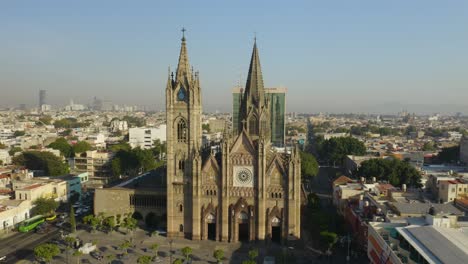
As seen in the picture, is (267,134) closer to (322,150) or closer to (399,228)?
(399,228)

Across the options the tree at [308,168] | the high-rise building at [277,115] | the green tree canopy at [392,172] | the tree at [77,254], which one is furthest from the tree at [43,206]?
the high-rise building at [277,115]

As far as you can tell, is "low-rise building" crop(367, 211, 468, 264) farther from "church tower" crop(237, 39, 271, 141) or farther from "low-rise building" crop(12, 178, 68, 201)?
"low-rise building" crop(12, 178, 68, 201)

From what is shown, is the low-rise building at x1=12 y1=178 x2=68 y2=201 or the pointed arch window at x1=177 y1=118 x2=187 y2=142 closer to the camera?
the pointed arch window at x1=177 y1=118 x2=187 y2=142

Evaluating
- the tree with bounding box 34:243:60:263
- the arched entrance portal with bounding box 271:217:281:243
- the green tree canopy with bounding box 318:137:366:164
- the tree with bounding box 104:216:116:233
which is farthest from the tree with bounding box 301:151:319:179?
the tree with bounding box 34:243:60:263

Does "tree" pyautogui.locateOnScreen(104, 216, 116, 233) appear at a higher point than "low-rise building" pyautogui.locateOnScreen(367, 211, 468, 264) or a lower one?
lower

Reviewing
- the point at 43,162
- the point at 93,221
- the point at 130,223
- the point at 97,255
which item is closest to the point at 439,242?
the point at 97,255

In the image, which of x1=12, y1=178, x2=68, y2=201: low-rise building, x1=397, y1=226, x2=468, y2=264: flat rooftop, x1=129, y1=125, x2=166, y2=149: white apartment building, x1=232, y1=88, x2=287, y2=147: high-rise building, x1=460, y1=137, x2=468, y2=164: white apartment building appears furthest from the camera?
x1=129, y1=125, x2=166, y2=149: white apartment building

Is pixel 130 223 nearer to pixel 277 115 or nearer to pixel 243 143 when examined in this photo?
pixel 243 143

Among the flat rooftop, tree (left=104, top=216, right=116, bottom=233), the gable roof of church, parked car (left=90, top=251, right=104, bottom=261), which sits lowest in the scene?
parked car (left=90, top=251, right=104, bottom=261)

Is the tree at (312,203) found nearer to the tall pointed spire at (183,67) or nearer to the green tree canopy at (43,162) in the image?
the tall pointed spire at (183,67)
